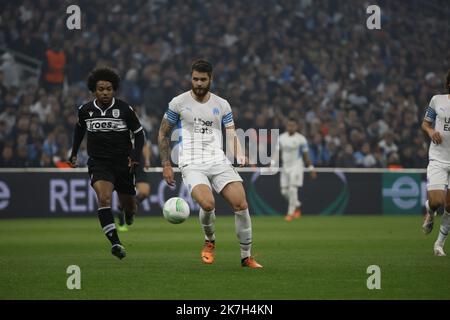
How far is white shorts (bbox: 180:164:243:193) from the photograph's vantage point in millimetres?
11914

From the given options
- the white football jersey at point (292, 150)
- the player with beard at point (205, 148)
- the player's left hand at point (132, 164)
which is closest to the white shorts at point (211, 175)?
the player with beard at point (205, 148)

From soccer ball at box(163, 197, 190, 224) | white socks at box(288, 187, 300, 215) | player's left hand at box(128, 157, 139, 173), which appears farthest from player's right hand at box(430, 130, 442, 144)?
white socks at box(288, 187, 300, 215)

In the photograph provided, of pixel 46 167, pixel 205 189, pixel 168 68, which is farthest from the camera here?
pixel 168 68

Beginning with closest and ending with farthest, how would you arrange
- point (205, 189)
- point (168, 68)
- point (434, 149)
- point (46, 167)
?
1. point (205, 189)
2. point (434, 149)
3. point (46, 167)
4. point (168, 68)

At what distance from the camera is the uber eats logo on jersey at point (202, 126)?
12.1m

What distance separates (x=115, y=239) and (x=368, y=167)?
16.1 meters

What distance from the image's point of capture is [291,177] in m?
25.0

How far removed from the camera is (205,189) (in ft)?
38.9

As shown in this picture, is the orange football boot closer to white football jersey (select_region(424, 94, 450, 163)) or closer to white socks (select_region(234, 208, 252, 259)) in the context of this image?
white socks (select_region(234, 208, 252, 259))

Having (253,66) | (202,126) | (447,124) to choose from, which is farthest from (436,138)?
(253,66)

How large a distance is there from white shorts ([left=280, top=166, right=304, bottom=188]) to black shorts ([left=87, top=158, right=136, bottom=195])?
12.1 m

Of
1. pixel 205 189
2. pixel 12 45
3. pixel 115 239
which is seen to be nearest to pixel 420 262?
pixel 205 189

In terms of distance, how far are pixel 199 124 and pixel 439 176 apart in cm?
353
